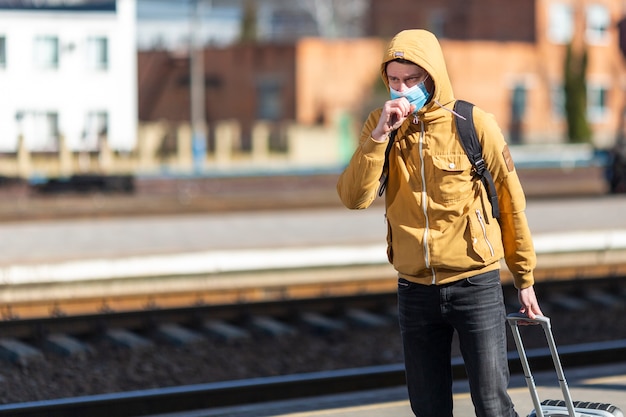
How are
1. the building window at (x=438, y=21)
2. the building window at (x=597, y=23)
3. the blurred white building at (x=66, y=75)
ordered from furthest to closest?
1. the building window at (x=438, y=21)
2. the building window at (x=597, y=23)
3. the blurred white building at (x=66, y=75)

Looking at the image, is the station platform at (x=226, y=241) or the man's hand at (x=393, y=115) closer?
the man's hand at (x=393, y=115)

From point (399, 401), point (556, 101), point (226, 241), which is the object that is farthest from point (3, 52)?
point (399, 401)

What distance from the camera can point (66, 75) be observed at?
36219 mm

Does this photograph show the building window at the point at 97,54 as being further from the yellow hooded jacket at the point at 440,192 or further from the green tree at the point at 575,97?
the yellow hooded jacket at the point at 440,192

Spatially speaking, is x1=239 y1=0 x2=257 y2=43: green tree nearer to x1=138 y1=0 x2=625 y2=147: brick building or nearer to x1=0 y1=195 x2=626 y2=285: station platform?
x1=138 y1=0 x2=625 y2=147: brick building

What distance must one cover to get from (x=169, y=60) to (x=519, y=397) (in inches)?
1692

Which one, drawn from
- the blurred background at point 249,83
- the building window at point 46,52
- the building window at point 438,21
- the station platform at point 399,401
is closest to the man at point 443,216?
the station platform at point 399,401

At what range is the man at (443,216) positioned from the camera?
4262 mm

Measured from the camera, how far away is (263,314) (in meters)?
10.4

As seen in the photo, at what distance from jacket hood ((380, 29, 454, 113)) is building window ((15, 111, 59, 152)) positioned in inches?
1193

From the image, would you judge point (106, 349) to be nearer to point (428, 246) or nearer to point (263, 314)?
point (263, 314)

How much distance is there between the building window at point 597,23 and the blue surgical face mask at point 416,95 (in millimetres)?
49553

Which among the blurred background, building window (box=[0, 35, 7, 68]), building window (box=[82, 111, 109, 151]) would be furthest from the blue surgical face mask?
building window (box=[82, 111, 109, 151])

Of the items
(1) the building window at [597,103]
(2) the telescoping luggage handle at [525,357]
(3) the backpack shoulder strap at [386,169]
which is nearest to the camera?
(3) the backpack shoulder strap at [386,169]
